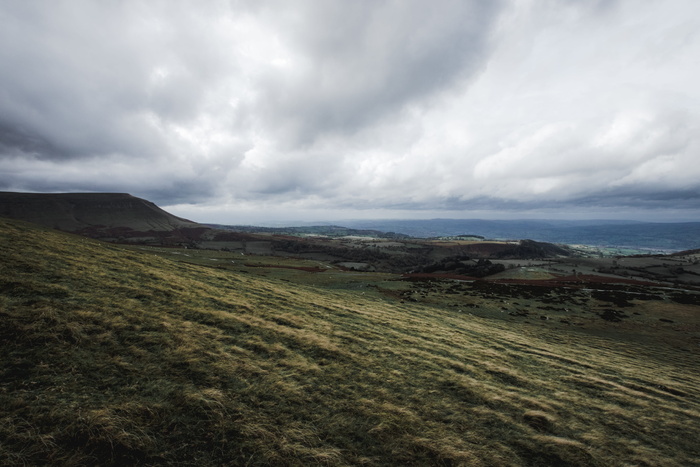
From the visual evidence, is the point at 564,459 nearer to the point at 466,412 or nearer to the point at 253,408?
the point at 466,412

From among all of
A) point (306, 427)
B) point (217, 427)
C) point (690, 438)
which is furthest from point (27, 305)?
point (690, 438)

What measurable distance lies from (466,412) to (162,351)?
33.2 feet

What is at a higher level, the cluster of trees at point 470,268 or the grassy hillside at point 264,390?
the grassy hillside at point 264,390

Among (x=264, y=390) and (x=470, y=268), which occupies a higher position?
(x=264, y=390)

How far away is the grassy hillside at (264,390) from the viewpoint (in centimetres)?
562

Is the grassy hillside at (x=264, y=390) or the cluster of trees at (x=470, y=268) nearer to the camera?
the grassy hillside at (x=264, y=390)

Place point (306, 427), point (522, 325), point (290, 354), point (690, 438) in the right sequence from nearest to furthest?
point (306, 427), point (690, 438), point (290, 354), point (522, 325)

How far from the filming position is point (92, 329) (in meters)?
8.52

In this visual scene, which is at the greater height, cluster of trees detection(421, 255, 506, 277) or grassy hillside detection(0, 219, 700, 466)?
grassy hillside detection(0, 219, 700, 466)

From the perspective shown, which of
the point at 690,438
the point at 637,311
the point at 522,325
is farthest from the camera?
the point at 637,311

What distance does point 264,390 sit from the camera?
25.5 ft

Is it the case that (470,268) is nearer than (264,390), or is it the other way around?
(264,390)

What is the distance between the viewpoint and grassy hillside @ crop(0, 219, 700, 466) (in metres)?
5.62

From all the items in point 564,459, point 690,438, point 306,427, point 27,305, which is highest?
point 27,305
